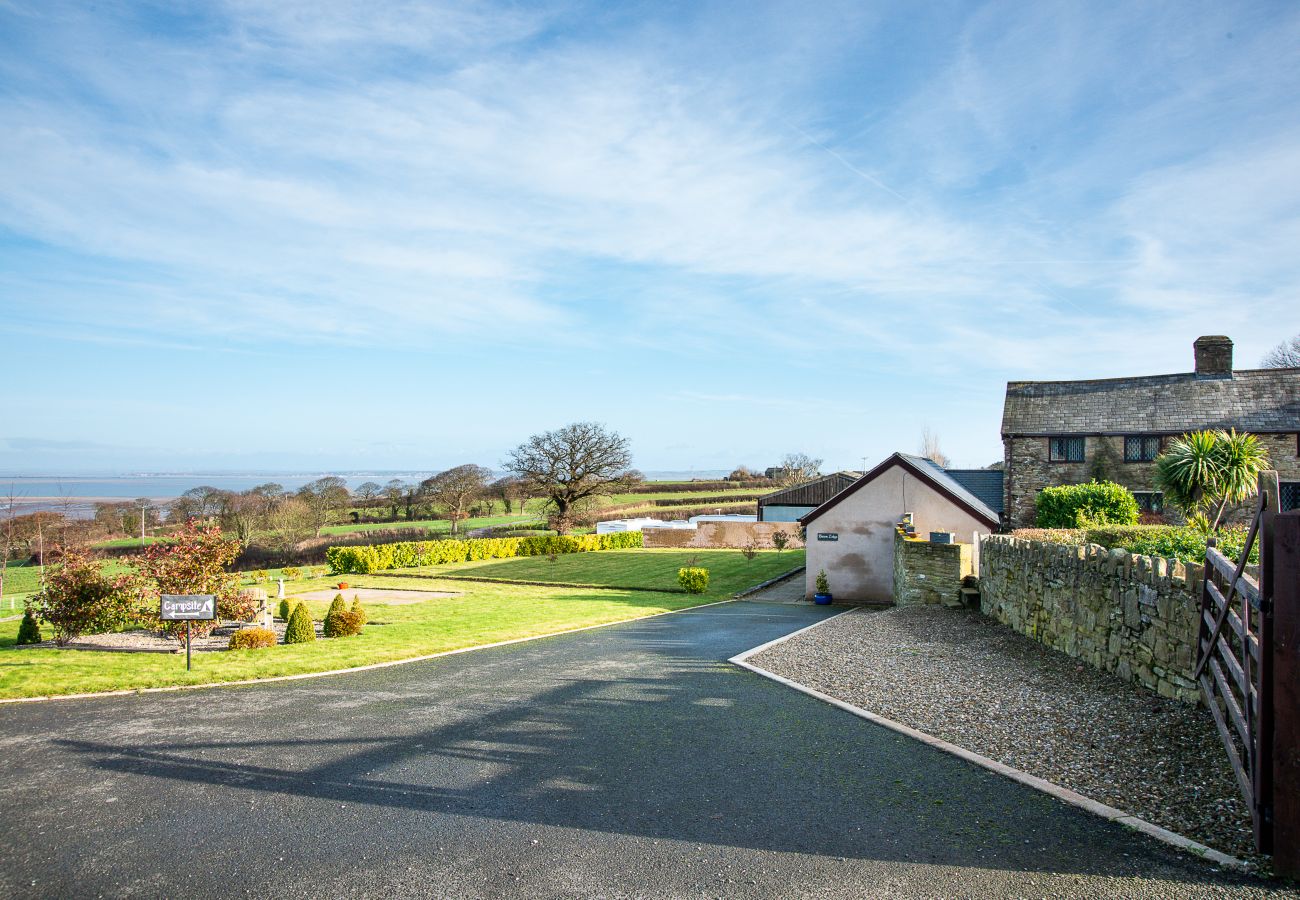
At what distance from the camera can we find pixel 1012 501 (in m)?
38.2

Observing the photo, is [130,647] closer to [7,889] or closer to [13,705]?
[13,705]

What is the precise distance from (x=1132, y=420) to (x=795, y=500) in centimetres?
2642

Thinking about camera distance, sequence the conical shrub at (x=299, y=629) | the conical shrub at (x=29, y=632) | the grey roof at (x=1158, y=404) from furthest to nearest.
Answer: the grey roof at (x=1158, y=404) < the conical shrub at (x=299, y=629) < the conical shrub at (x=29, y=632)

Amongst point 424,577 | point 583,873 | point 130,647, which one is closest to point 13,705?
point 130,647

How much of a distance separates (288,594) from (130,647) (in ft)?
50.9

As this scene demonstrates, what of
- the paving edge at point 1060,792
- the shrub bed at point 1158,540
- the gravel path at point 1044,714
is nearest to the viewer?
the paving edge at point 1060,792

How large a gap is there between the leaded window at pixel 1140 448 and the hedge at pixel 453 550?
33.0 m

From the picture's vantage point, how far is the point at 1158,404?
36.9 meters

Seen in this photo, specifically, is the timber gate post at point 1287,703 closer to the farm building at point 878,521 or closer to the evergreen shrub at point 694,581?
the farm building at point 878,521

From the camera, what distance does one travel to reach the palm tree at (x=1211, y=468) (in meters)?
22.9

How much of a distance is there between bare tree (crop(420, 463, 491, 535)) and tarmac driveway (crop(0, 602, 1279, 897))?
193 feet

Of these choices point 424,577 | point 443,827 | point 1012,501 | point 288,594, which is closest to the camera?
point 443,827

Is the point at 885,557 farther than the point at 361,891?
Yes

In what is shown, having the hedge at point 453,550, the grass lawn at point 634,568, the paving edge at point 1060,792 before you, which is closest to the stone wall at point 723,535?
the hedge at point 453,550
